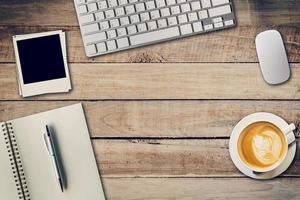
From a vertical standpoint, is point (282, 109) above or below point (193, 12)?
below

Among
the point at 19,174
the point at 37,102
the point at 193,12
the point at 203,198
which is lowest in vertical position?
the point at 203,198

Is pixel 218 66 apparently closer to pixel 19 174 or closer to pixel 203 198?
pixel 203 198

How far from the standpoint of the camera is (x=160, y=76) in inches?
44.6

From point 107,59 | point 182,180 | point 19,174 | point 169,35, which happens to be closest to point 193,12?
point 169,35

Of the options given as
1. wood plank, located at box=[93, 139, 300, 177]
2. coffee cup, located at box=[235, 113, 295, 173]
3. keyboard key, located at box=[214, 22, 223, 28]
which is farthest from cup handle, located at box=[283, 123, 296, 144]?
keyboard key, located at box=[214, 22, 223, 28]

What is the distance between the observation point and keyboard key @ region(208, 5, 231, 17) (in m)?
1.11

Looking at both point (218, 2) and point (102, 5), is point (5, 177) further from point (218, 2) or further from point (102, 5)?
point (218, 2)

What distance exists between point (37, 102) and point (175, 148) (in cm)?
28

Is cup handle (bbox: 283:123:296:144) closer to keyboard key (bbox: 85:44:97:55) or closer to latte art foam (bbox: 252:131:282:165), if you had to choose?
latte art foam (bbox: 252:131:282:165)

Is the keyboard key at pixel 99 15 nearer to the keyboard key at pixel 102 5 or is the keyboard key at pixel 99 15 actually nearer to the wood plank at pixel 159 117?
the keyboard key at pixel 102 5

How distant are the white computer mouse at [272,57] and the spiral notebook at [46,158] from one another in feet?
1.18

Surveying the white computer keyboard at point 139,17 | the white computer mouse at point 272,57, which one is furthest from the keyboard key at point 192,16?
the white computer mouse at point 272,57

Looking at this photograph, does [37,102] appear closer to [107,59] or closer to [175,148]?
[107,59]

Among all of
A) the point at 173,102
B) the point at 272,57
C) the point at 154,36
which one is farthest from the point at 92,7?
the point at 272,57
